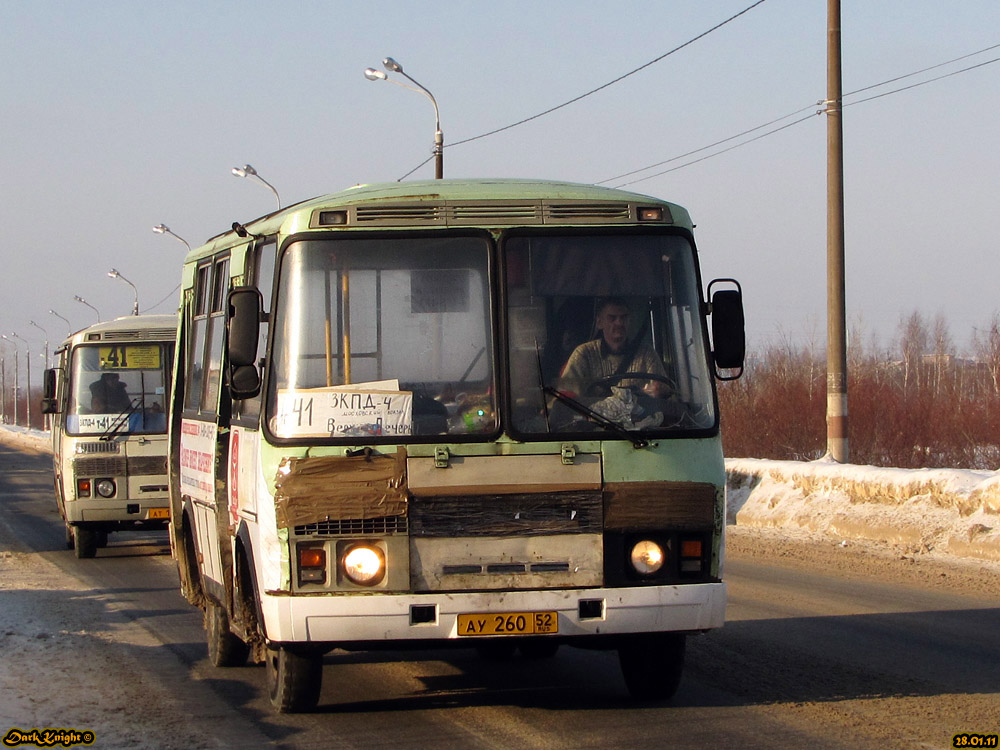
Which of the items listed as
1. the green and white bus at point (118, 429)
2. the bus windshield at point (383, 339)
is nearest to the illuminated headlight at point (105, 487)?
the green and white bus at point (118, 429)

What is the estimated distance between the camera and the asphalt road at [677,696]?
634cm

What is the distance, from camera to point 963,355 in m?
76.5

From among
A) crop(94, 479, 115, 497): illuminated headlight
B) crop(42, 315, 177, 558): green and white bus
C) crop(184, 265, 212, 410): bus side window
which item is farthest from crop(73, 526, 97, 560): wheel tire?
crop(184, 265, 212, 410): bus side window

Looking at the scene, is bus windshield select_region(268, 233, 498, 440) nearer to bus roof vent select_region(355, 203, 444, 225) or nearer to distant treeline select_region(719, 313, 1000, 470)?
bus roof vent select_region(355, 203, 444, 225)

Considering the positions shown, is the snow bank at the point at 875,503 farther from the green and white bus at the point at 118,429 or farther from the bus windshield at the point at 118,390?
the bus windshield at the point at 118,390

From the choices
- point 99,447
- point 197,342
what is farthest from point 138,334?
point 197,342

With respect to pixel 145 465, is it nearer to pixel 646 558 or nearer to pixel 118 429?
pixel 118 429

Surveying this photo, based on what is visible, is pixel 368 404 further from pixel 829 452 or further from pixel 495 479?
pixel 829 452

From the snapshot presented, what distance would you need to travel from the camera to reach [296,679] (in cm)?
676

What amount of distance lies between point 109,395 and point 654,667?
10.5 metres

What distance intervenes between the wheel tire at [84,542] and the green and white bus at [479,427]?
972cm

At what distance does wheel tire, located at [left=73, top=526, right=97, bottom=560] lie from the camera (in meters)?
16.1

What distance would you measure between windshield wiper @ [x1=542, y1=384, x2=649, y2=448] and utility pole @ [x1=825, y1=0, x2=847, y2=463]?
40.9ft

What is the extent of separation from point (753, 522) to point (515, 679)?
1089cm
